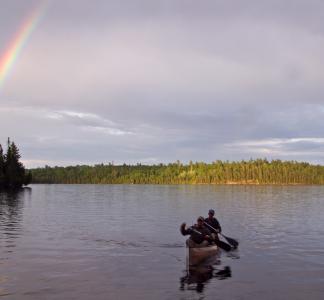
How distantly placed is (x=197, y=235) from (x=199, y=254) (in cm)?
140

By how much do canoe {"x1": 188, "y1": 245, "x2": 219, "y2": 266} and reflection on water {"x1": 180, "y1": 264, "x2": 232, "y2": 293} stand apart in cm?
121

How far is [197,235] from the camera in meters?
35.7

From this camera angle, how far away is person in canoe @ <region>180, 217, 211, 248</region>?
34.8 metres

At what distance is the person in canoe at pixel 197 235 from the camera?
3484cm

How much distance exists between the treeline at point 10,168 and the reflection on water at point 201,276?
153545mm

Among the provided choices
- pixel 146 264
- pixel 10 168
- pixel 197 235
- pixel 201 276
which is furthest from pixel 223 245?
pixel 10 168

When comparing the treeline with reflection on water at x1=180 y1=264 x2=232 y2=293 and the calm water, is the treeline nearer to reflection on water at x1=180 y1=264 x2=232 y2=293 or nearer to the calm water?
the calm water

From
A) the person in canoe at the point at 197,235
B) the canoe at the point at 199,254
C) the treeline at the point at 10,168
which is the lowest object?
the canoe at the point at 199,254

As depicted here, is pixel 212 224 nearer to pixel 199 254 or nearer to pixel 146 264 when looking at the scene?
pixel 199 254

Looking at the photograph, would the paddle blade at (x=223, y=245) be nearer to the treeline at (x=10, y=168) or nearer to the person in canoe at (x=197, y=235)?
the person in canoe at (x=197, y=235)

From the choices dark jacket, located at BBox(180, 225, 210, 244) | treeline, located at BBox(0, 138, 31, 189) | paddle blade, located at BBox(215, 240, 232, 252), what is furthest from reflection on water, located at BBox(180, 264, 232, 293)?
treeline, located at BBox(0, 138, 31, 189)

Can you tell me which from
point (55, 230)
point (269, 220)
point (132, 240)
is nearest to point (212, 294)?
point (132, 240)

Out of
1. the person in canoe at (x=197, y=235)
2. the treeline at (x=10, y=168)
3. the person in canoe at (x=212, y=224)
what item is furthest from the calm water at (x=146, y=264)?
the treeline at (x=10, y=168)

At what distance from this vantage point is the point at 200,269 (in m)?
32.2
